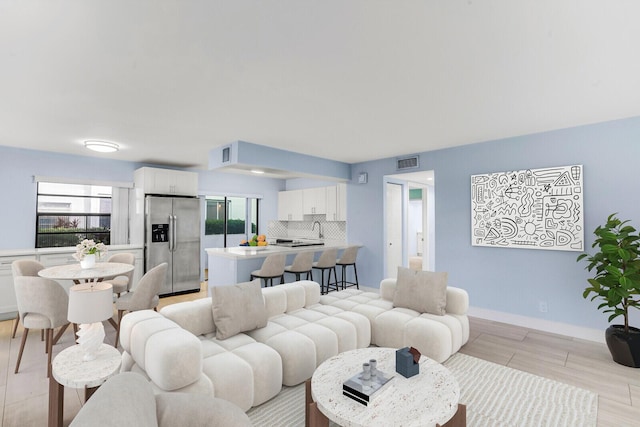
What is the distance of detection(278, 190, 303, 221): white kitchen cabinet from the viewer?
7.79 metres

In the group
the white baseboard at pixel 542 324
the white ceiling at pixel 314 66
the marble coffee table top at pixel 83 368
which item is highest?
the white ceiling at pixel 314 66

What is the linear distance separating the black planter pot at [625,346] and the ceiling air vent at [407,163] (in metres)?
3.27

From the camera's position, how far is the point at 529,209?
4.18m

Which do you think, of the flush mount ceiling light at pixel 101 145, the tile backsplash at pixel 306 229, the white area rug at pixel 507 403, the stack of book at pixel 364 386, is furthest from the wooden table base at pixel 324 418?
the tile backsplash at pixel 306 229

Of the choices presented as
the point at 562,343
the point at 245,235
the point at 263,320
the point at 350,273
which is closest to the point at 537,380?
the point at 562,343

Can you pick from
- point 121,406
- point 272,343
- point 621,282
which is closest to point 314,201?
point 272,343

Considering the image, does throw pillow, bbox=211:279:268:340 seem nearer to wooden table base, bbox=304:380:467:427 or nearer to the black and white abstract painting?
wooden table base, bbox=304:380:467:427

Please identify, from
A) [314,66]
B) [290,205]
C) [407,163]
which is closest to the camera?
[314,66]

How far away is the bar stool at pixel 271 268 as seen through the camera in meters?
4.42

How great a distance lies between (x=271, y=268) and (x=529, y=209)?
138 inches

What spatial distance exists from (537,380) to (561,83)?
253 centimetres

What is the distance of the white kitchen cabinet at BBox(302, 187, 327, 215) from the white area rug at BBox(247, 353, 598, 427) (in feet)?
15.3

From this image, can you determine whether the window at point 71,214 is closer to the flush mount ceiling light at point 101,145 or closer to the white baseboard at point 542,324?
the flush mount ceiling light at point 101,145

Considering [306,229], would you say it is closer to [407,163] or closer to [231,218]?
[231,218]
